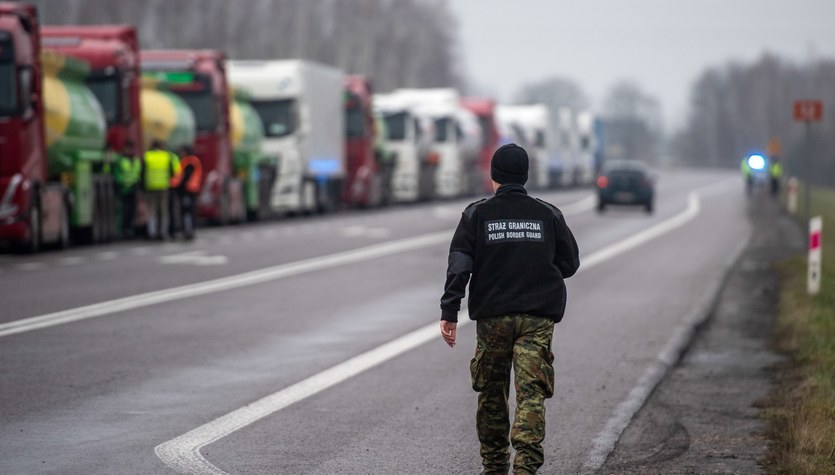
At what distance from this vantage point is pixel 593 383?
37.3 ft

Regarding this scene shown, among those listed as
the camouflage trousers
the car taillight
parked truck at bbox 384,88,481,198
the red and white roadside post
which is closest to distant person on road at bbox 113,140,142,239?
the red and white roadside post

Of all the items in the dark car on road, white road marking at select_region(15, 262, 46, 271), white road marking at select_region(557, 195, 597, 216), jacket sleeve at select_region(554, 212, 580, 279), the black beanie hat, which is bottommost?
white road marking at select_region(557, 195, 597, 216)

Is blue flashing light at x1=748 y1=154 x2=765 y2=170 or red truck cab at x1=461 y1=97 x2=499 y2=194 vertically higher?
blue flashing light at x1=748 y1=154 x2=765 y2=170

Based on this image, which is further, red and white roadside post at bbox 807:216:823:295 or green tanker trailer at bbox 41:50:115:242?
green tanker trailer at bbox 41:50:115:242

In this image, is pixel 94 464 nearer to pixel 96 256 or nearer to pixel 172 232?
pixel 96 256

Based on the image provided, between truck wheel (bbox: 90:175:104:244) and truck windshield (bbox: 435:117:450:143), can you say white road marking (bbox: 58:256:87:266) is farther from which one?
truck windshield (bbox: 435:117:450:143)

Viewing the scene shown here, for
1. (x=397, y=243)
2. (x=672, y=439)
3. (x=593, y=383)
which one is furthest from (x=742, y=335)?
(x=397, y=243)

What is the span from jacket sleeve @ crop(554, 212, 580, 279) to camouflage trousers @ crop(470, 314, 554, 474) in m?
0.32

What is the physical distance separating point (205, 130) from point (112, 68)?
5891 mm

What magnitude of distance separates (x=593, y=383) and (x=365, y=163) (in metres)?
37.4

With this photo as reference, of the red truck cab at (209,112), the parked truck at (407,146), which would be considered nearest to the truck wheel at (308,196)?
the red truck cab at (209,112)

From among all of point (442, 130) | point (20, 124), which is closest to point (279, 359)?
point (20, 124)

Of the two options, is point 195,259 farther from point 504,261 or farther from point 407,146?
point 407,146

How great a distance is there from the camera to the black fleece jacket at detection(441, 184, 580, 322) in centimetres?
727
